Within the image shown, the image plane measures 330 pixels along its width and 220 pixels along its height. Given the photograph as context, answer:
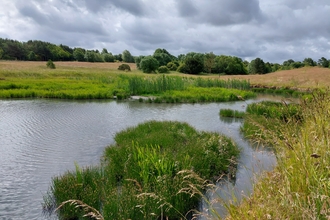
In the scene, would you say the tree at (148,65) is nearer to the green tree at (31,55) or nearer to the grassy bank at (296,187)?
the green tree at (31,55)

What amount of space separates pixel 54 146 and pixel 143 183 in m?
5.81

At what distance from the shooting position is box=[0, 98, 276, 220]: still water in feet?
22.1

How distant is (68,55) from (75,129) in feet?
331

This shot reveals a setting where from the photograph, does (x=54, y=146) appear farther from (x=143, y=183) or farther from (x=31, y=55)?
(x=31, y=55)

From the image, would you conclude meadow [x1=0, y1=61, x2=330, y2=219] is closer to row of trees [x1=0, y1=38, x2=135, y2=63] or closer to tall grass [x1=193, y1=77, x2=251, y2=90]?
tall grass [x1=193, y1=77, x2=251, y2=90]

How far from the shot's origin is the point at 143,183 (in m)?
6.77

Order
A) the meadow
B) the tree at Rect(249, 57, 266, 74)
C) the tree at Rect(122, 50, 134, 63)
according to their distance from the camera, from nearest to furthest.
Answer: the meadow < the tree at Rect(249, 57, 266, 74) < the tree at Rect(122, 50, 134, 63)

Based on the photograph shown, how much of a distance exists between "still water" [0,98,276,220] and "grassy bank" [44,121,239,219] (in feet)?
1.98

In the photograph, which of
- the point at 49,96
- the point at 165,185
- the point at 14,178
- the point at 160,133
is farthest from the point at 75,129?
the point at 49,96

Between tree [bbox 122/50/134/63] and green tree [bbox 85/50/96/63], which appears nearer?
green tree [bbox 85/50/96/63]

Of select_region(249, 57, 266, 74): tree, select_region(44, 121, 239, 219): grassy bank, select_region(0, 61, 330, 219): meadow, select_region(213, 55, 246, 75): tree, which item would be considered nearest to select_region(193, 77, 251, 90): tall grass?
select_region(0, 61, 330, 219): meadow

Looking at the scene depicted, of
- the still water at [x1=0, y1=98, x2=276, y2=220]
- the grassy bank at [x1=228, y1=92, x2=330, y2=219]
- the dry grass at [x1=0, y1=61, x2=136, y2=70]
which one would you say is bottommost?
the still water at [x1=0, y1=98, x2=276, y2=220]

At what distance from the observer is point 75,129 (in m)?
14.1

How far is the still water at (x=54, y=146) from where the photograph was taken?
672 centimetres
